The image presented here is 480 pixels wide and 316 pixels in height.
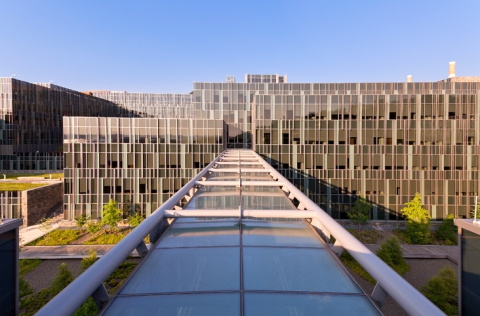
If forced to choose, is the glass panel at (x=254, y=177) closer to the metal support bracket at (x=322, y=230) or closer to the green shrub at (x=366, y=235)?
the metal support bracket at (x=322, y=230)

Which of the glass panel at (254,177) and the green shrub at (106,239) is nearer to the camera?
the glass panel at (254,177)

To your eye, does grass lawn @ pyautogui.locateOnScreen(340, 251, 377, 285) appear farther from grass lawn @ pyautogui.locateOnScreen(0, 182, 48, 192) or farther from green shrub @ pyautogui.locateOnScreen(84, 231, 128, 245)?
grass lawn @ pyautogui.locateOnScreen(0, 182, 48, 192)

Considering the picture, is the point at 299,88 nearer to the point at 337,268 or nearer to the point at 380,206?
the point at 380,206

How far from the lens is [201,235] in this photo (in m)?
4.75

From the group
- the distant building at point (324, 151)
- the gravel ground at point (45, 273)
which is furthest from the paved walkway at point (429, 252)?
the gravel ground at point (45, 273)

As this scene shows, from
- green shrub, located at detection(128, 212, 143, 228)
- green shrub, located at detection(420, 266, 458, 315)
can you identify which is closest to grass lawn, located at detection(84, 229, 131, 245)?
green shrub, located at detection(128, 212, 143, 228)

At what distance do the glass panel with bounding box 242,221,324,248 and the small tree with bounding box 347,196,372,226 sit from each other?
3264 centimetres

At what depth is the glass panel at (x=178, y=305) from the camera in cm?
263

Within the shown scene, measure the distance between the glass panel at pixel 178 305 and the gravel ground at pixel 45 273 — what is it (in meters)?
21.3

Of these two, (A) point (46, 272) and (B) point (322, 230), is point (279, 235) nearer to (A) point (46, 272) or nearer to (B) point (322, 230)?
(B) point (322, 230)

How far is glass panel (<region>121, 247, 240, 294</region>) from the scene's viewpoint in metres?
3.09

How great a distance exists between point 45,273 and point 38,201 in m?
19.8

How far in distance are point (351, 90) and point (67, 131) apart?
175 feet

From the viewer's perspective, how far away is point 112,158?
37.3 meters
